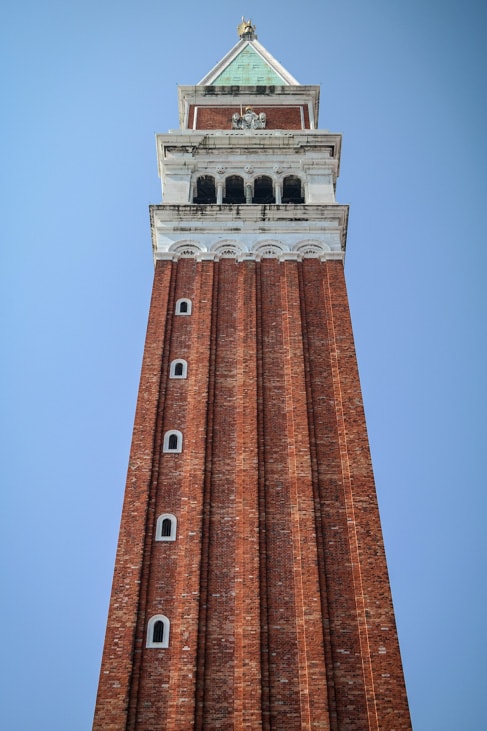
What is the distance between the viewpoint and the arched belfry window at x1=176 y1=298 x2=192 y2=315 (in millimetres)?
31578

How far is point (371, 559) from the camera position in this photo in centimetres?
2331

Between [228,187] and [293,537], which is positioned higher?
[228,187]

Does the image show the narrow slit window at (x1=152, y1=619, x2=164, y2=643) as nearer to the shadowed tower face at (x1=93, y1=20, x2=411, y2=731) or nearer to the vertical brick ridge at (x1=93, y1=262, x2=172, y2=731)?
the shadowed tower face at (x1=93, y1=20, x2=411, y2=731)

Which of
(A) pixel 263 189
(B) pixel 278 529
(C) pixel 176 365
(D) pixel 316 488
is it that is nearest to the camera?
(B) pixel 278 529

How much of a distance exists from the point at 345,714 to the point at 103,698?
18.6 ft

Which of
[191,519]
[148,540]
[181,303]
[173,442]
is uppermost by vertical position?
[181,303]

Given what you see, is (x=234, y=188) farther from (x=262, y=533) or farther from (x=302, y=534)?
(x=302, y=534)

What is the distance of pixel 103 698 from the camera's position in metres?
20.4

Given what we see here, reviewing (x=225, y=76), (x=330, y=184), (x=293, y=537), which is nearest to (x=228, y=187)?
(x=330, y=184)

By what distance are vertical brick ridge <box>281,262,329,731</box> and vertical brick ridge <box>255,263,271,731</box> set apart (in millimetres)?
787

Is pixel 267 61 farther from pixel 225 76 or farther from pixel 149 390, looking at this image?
pixel 149 390

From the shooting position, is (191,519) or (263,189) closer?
(191,519)

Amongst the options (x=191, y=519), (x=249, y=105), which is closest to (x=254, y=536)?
(x=191, y=519)

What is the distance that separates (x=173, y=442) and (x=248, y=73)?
27871 mm
